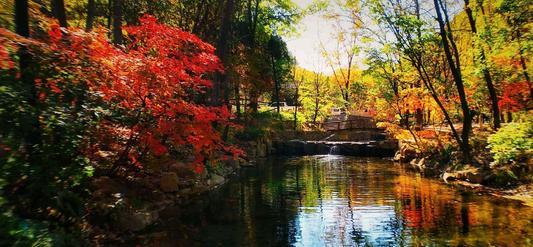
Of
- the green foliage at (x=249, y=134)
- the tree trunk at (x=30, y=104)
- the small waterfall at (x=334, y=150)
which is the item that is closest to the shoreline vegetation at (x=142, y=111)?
the tree trunk at (x=30, y=104)

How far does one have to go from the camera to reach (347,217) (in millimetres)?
11219

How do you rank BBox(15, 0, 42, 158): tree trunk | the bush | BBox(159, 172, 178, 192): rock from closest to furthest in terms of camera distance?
1. BBox(15, 0, 42, 158): tree trunk
2. the bush
3. BBox(159, 172, 178, 192): rock

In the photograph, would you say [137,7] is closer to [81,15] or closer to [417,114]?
[81,15]

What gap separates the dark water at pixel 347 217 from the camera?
9.05 metres

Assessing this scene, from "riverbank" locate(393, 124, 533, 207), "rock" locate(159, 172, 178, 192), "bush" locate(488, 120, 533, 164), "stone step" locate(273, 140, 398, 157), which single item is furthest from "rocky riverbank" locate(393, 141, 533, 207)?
"rock" locate(159, 172, 178, 192)

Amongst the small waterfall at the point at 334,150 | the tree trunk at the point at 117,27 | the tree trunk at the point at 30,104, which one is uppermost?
the tree trunk at the point at 117,27

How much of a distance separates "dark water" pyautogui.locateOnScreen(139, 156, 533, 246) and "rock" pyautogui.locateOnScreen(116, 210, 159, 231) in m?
0.40

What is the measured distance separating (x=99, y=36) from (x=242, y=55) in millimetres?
18820

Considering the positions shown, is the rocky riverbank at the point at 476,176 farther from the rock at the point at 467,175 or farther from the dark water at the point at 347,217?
the dark water at the point at 347,217

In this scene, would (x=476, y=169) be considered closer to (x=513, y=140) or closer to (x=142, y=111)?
(x=513, y=140)

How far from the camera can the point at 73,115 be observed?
25.3 ft

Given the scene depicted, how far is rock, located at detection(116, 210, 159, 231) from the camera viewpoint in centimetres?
951

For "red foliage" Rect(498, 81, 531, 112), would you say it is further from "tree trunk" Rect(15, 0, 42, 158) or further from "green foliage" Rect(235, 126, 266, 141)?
"tree trunk" Rect(15, 0, 42, 158)

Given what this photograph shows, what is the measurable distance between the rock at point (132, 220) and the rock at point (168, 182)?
2.79 meters
